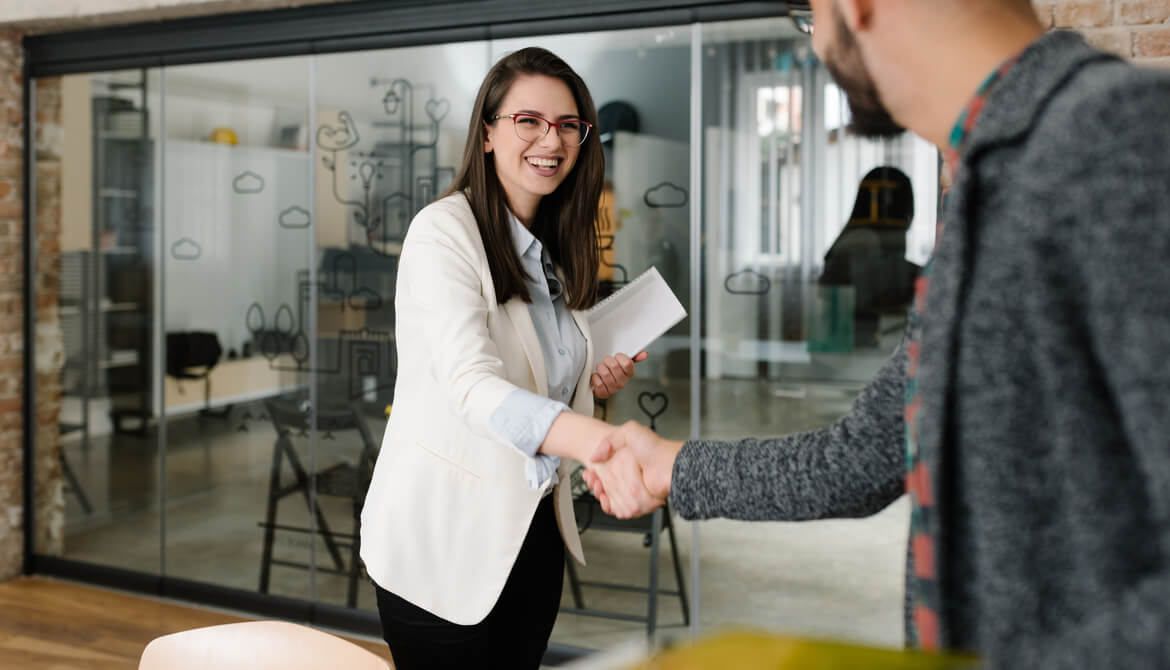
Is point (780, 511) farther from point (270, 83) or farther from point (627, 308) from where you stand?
point (270, 83)

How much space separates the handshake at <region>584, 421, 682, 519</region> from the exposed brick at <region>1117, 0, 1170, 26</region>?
1835 millimetres

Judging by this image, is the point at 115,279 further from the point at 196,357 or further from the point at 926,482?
the point at 926,482

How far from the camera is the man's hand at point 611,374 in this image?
1.83 m

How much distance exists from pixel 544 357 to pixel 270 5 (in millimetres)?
2297

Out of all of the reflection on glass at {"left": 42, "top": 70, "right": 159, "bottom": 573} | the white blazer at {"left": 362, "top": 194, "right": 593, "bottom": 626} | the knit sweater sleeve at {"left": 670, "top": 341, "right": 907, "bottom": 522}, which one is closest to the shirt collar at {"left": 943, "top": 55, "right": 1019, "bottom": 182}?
the knit sweater sleeve at {"left": 670, "top": 341, "right": 907, "bottom": 522}

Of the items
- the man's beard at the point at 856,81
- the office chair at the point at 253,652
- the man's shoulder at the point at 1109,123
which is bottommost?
the office chair at the point at 253,652

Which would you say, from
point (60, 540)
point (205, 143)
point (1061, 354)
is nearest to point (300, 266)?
point (205, 143)

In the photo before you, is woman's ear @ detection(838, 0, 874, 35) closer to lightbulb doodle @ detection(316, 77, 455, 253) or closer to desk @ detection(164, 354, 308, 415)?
lightbulb doodle @ detection(316, 77, 455, 253)

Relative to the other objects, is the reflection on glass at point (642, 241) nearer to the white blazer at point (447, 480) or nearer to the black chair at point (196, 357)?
the white blazer at point (447, 480)

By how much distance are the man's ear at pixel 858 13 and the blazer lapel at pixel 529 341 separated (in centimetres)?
98

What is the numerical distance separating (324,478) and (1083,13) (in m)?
2.86

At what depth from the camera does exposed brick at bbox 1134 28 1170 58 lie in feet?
7.49

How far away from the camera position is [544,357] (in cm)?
175

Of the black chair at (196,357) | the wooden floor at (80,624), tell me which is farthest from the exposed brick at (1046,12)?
the black chair at (196,357)
